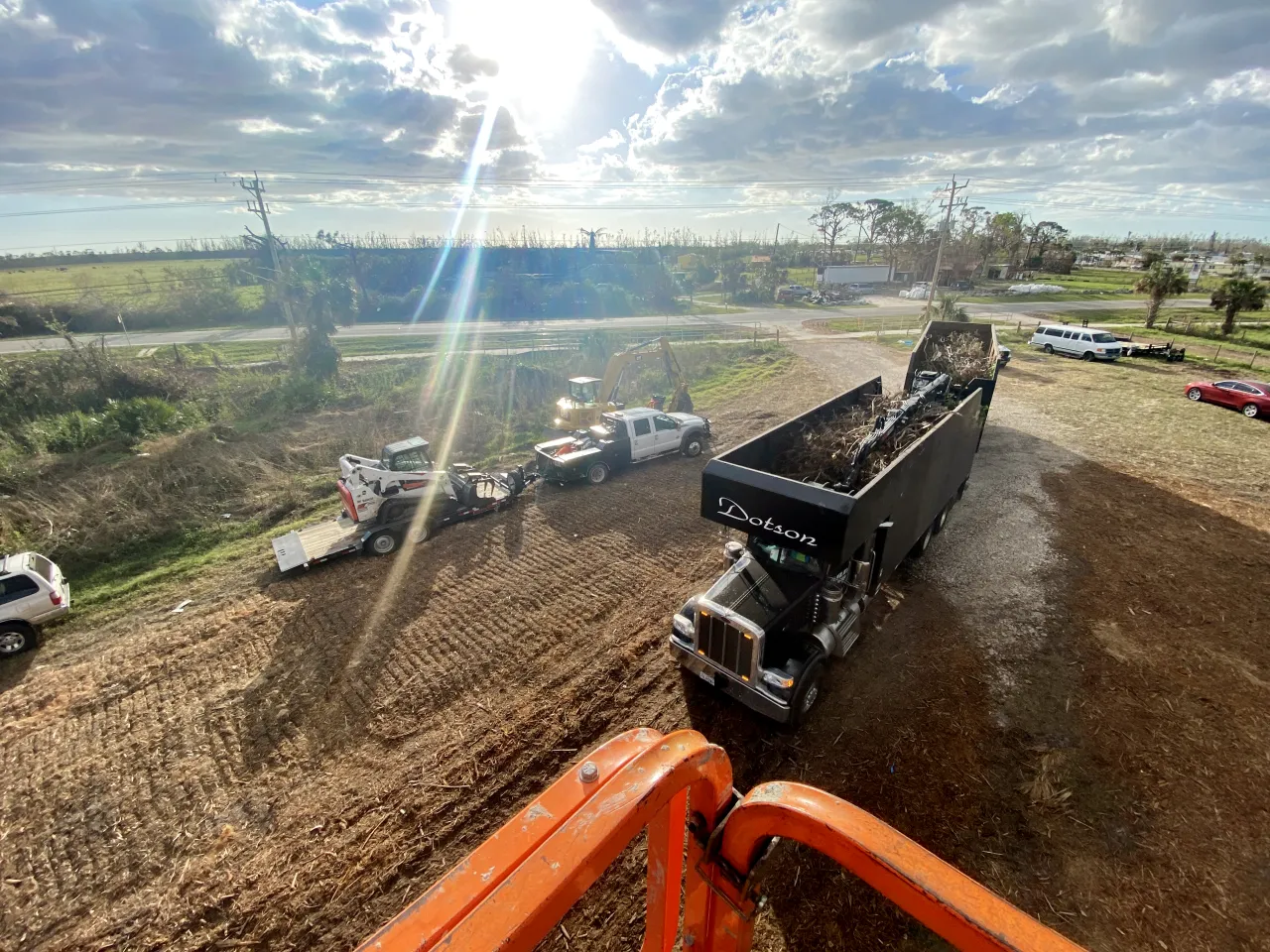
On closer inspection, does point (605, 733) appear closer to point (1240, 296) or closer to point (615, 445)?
point (615, 445)

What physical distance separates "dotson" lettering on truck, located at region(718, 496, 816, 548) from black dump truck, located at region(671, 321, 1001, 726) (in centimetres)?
2

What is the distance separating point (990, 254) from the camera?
219 feet

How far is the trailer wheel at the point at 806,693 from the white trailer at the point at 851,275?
6356 cm

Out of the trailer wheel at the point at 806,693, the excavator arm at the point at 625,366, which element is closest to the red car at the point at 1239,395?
the excavator arm at the point at 625,366

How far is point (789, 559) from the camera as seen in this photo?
6930 millimetres

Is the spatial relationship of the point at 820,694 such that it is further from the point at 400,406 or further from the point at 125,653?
the point at 400,406

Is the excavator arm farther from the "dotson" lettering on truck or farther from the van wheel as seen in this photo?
the van wheel

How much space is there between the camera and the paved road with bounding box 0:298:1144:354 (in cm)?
3503

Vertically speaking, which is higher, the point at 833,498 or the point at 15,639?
the point at 833,498

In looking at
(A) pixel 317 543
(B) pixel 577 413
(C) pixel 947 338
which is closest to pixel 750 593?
(A) pixel 317 543

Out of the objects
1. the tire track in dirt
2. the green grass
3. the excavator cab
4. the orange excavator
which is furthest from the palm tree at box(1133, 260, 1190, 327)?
the green grass

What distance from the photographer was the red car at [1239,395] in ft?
55.1

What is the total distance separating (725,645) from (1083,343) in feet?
97.4

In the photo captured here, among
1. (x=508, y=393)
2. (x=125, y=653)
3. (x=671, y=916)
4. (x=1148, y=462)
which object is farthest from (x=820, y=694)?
(x=508, y=393)
